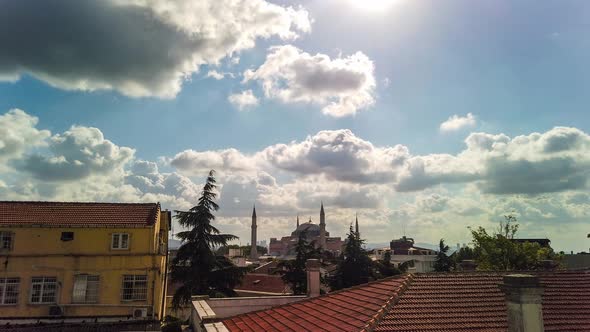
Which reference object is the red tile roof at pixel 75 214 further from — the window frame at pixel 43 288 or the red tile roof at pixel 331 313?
the red tile roof at pixel 331 313

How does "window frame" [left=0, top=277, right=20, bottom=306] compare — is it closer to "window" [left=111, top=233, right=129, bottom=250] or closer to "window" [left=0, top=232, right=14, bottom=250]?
"window" [left=0, top=232, right=14, bottom=250]

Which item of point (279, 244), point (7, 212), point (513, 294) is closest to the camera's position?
point (513, 294)

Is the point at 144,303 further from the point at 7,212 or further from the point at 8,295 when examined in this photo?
the point at 7,212

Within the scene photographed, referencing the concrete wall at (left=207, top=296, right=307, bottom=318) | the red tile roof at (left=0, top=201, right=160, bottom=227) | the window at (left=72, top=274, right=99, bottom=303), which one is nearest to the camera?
the concrete wall at (left=207, top=296, right=307, bottom=318)

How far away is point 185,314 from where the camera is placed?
34.8m

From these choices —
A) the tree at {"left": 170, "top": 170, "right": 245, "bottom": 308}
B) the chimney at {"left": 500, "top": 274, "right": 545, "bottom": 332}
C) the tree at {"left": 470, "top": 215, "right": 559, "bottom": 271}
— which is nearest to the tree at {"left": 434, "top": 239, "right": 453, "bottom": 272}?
the tree at {"left": 470, "top": 215, "right": 559, "bottom": 271}

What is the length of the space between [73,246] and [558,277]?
2426 centimetres

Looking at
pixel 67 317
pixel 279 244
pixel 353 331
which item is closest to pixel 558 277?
pixel 353 331

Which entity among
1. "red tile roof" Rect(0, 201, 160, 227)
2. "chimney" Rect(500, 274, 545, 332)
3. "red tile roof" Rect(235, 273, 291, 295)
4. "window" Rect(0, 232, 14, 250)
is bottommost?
"red tile roof" Rect(235, 273, 291, 295)

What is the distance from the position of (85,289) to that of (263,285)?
764 inches

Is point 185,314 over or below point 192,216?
below

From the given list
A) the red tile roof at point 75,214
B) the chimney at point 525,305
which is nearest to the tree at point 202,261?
the red tile roof at point 75,214

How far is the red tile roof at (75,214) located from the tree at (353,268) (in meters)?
18.8

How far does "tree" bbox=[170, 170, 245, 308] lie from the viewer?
99.7 feet
